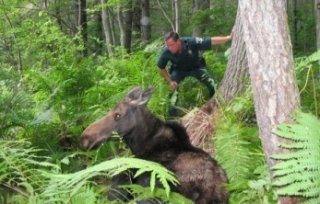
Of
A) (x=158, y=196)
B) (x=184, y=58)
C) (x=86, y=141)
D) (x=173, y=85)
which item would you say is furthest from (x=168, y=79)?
(x=158, y=196)

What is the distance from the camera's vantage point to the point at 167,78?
8.23 metres

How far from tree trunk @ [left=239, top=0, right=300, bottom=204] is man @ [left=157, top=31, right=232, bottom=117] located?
425 cm

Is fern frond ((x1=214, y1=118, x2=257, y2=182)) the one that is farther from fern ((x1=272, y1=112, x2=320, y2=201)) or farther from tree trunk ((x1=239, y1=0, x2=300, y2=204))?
fern ((x1=272, y1=112, x2=320, y2=201))

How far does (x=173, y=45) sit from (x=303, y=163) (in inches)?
206

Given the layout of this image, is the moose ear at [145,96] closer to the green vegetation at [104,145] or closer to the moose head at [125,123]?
the moose head at [125,123]

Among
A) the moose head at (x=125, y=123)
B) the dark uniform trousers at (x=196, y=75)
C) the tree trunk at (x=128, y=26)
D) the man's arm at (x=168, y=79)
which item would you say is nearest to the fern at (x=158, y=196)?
the moose head at (x=125, y=123)

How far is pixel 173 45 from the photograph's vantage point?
8.18m

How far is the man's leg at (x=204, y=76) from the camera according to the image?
7.90m

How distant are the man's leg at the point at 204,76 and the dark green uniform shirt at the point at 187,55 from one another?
13 centimetres

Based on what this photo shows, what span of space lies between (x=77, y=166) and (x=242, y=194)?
2267 millimetres

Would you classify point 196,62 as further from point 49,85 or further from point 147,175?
point 147,175

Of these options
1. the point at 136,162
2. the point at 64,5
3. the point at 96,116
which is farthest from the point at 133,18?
the point at 136,162

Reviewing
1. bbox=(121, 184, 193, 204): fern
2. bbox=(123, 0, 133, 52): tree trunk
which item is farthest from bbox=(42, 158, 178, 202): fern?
bbox=(123, 0, 133, 52): tree trunk

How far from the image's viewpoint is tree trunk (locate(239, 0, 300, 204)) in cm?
370
